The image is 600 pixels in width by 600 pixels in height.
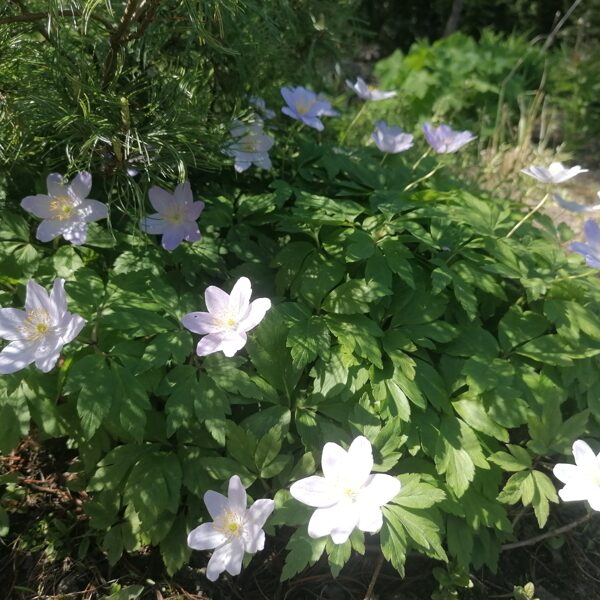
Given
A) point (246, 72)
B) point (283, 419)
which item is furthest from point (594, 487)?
point (246, 72)

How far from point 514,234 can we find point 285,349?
897 mm

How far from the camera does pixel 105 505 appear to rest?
62.9 inches

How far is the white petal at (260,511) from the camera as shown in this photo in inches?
54.7

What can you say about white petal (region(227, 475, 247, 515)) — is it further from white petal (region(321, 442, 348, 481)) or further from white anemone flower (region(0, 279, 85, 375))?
white anemone flower (region(0, 279, 85, 375))

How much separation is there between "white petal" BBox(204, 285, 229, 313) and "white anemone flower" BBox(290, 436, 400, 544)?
42 centimetres

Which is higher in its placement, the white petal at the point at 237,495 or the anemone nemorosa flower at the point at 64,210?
the anemone nemorosa flower at the point at 64,210

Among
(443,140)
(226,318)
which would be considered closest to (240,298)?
(226,318)

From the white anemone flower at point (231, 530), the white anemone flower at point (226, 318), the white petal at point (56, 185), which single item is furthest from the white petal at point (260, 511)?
the white petal at point (56, 185)

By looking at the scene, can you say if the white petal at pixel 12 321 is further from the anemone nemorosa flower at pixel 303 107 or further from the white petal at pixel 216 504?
the anemone nemorosa flower at pixel 303 107

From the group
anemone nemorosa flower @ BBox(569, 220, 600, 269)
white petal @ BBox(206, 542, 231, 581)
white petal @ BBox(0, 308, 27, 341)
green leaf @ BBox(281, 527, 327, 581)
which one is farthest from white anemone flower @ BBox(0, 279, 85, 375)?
anemone nemorosa flower @ BBox(569, 220, 600, 269)

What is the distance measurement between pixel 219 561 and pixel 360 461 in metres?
0.40

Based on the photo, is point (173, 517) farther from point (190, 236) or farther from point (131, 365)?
point (190, 236)

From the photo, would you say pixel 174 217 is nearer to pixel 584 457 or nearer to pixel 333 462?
pixel 333 462

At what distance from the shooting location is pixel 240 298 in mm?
1497
